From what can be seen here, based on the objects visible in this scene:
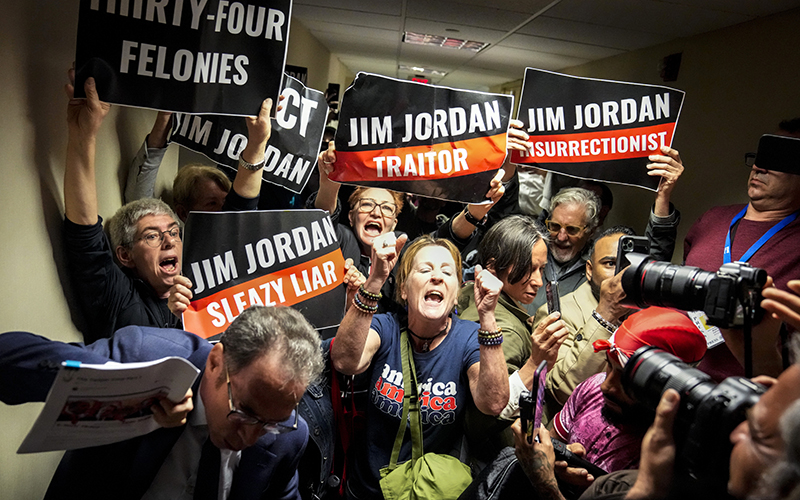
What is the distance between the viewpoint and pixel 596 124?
272cm

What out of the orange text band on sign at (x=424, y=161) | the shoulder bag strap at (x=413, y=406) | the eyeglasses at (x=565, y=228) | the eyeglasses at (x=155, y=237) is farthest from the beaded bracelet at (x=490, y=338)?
the eyeglasses at (x=565, y=228)

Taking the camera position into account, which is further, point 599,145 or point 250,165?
point 599,145

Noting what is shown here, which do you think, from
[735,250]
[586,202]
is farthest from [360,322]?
[586,202]

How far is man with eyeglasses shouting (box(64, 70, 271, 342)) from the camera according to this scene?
69.0 inches

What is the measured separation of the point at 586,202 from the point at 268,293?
188cm

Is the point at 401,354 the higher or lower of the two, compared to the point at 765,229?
lower

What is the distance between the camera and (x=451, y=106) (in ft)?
8.21

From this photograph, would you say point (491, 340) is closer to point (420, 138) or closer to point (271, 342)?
point (271, 342)

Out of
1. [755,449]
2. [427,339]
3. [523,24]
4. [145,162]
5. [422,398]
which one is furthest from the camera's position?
[523,24]

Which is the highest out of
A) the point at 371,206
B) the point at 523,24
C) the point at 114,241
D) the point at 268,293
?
the point at 523,24

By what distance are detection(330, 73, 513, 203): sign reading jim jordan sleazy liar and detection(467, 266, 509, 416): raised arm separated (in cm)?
69

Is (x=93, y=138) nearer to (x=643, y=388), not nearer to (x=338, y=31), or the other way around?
(x=643, y=388)

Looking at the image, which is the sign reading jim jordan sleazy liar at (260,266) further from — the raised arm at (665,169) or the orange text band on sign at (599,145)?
Result: the raised arm at (665,169)

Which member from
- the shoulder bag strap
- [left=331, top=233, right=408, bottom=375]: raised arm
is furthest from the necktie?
the shoulder bag strap
